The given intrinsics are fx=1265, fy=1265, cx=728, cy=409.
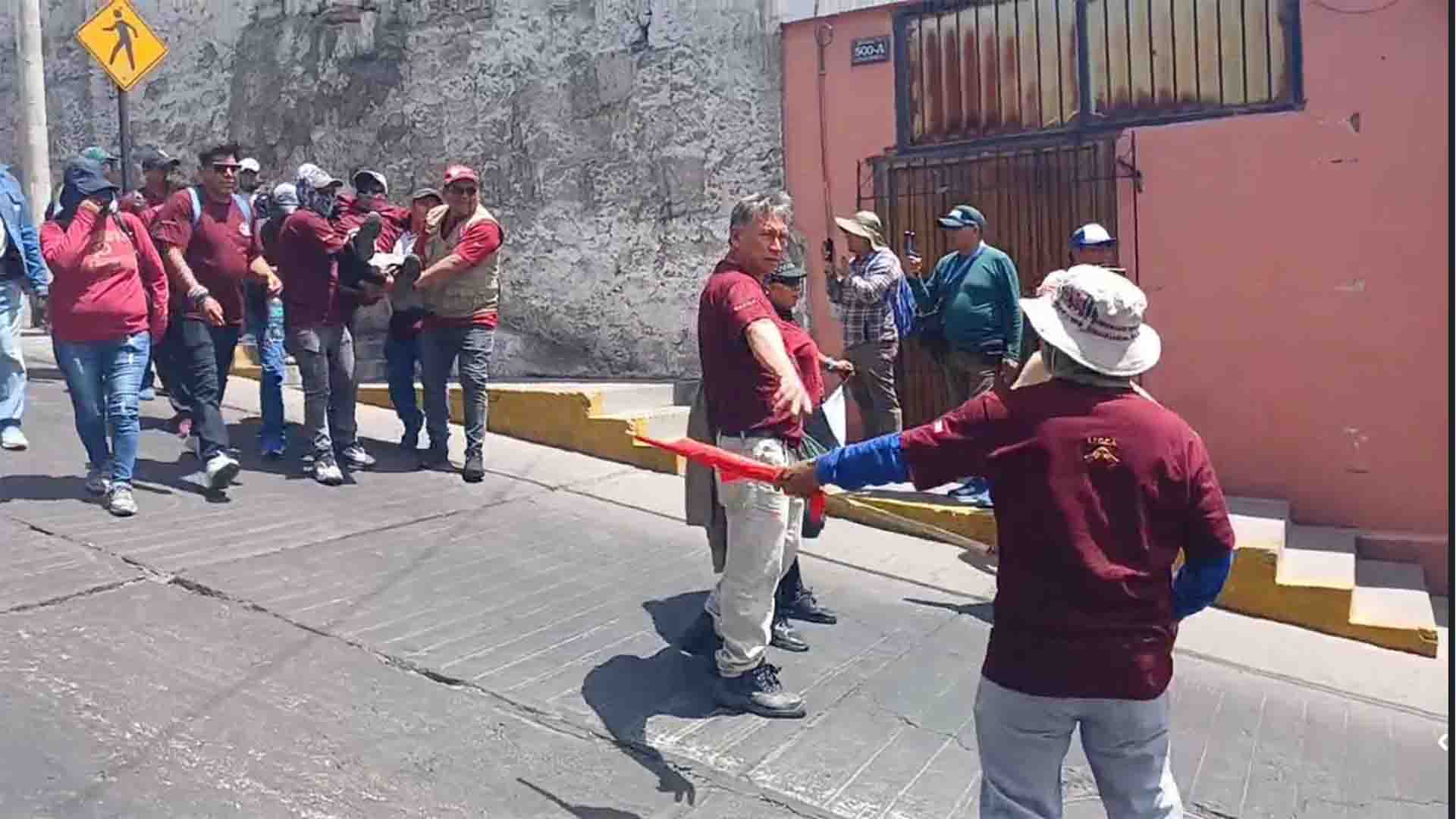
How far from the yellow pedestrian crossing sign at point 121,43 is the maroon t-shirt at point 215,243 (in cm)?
246

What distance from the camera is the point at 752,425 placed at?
4.38 meters

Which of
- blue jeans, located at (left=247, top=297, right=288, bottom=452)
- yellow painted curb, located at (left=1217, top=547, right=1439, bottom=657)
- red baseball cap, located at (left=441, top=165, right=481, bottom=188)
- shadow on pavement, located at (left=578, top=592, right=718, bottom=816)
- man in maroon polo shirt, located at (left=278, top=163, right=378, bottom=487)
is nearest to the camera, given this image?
shadow on pavement, located at (left=578, top=592, right=718, bottom=816)

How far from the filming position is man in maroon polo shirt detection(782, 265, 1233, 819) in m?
2.80

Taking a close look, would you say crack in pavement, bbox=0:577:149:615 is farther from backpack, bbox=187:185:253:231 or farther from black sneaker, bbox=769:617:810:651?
backpack, bbox=187:185:253:231

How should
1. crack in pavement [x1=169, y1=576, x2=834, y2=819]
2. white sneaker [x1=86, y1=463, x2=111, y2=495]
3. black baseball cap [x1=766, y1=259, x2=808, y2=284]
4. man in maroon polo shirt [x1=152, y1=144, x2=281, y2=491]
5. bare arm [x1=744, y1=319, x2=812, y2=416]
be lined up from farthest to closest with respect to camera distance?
man in maroon polo shirt [x1=152, y1=144, x2=281, y2=491]
white sneaker [x1=86, y1=463, x2=111, y2=495]
black baseball cap [x1=766, y1=259, x2=808, y2=284]
bare arm [x1=744, y1=319, x2=812, y2=416]
crack in pavement [x1=169, y1=576, x2=834, y2=819]

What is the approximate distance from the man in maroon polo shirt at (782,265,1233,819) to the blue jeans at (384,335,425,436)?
18.0 ft

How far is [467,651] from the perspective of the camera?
187 inches

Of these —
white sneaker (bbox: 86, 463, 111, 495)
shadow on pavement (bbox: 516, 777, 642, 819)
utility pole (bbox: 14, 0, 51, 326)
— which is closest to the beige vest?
white sneaker (bbox: 86, 463, 111, 495)

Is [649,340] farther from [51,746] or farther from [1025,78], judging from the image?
[51,746]

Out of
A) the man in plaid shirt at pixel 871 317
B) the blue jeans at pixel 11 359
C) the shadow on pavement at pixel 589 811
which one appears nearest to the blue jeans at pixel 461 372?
the man in plaid shirt at pixel 871 317

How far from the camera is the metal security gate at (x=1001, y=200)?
309 inches

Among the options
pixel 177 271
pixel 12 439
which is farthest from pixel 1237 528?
pixel 12 439

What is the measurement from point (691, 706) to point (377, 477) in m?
3.54

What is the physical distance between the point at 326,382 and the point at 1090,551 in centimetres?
541
